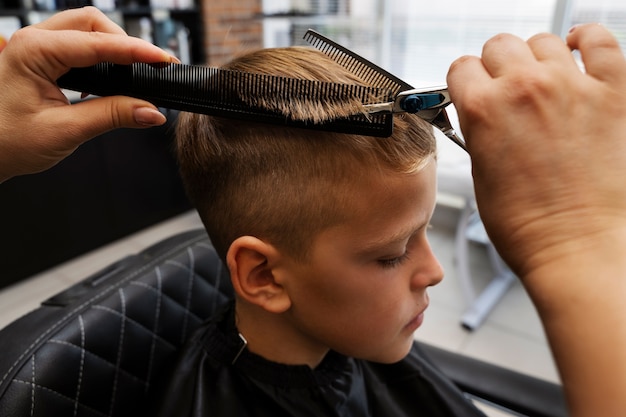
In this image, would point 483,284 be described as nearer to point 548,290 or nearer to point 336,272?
point 336,272

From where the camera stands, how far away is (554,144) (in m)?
0.41

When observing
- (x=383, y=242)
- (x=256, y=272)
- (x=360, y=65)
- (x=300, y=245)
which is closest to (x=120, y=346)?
(x=256, y=272)

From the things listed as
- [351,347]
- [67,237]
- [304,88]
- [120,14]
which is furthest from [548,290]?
[120,14]

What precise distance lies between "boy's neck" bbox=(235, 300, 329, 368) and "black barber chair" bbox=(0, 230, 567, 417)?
164mm

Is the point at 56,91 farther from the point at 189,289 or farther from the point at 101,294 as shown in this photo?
the point at 189,289

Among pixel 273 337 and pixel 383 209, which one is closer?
pixel 383 209

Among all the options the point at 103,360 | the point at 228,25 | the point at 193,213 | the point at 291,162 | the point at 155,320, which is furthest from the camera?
the point at 228,25

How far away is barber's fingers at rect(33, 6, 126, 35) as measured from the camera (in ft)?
2.22

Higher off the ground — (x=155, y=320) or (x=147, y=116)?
(x=147, y=116)

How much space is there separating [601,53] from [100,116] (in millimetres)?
596

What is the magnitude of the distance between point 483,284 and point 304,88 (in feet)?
8.92

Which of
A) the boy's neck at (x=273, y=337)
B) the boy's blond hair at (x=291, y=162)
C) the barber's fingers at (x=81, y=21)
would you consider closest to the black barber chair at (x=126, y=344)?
the boy's neck at (x=273, y=337)

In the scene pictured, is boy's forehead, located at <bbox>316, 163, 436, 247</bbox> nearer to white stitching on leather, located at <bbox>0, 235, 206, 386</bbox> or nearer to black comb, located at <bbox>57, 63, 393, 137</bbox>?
black comb, located at <bbox>57, 63, 393, 137</bbox>

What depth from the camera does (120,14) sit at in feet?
11.3
